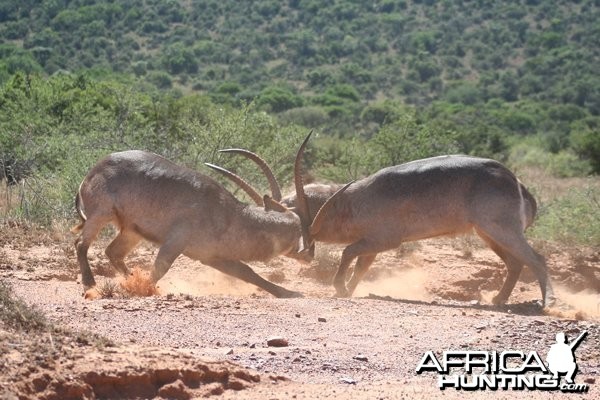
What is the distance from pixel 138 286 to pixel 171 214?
3.52 ft

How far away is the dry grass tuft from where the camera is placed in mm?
10891

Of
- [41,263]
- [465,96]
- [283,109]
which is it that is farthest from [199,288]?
[465,96]

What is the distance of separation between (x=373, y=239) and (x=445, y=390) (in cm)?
520

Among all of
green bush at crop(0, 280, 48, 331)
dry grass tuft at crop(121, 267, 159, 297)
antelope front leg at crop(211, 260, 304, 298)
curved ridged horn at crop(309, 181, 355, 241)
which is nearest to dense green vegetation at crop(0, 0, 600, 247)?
curved ridged horn at crop(309, 181, 355, 241)

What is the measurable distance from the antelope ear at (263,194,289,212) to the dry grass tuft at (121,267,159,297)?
1784 millimetres

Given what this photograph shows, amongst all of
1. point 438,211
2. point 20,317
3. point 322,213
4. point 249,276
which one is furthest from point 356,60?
point 20,317

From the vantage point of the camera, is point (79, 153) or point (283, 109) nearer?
point (79, 153)

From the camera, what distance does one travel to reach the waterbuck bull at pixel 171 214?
38.4 feet

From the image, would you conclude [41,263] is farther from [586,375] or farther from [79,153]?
[586,375]

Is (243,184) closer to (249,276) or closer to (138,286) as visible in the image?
(249,276)

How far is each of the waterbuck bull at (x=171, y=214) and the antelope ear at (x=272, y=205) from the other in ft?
0.91

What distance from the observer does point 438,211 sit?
12.3 m

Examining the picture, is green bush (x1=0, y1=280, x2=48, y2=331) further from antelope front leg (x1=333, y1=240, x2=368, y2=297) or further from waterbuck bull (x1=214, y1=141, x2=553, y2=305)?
waterbuck bull (x1=214, y1=141, x2=553, y2=305)

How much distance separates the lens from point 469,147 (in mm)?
30656
